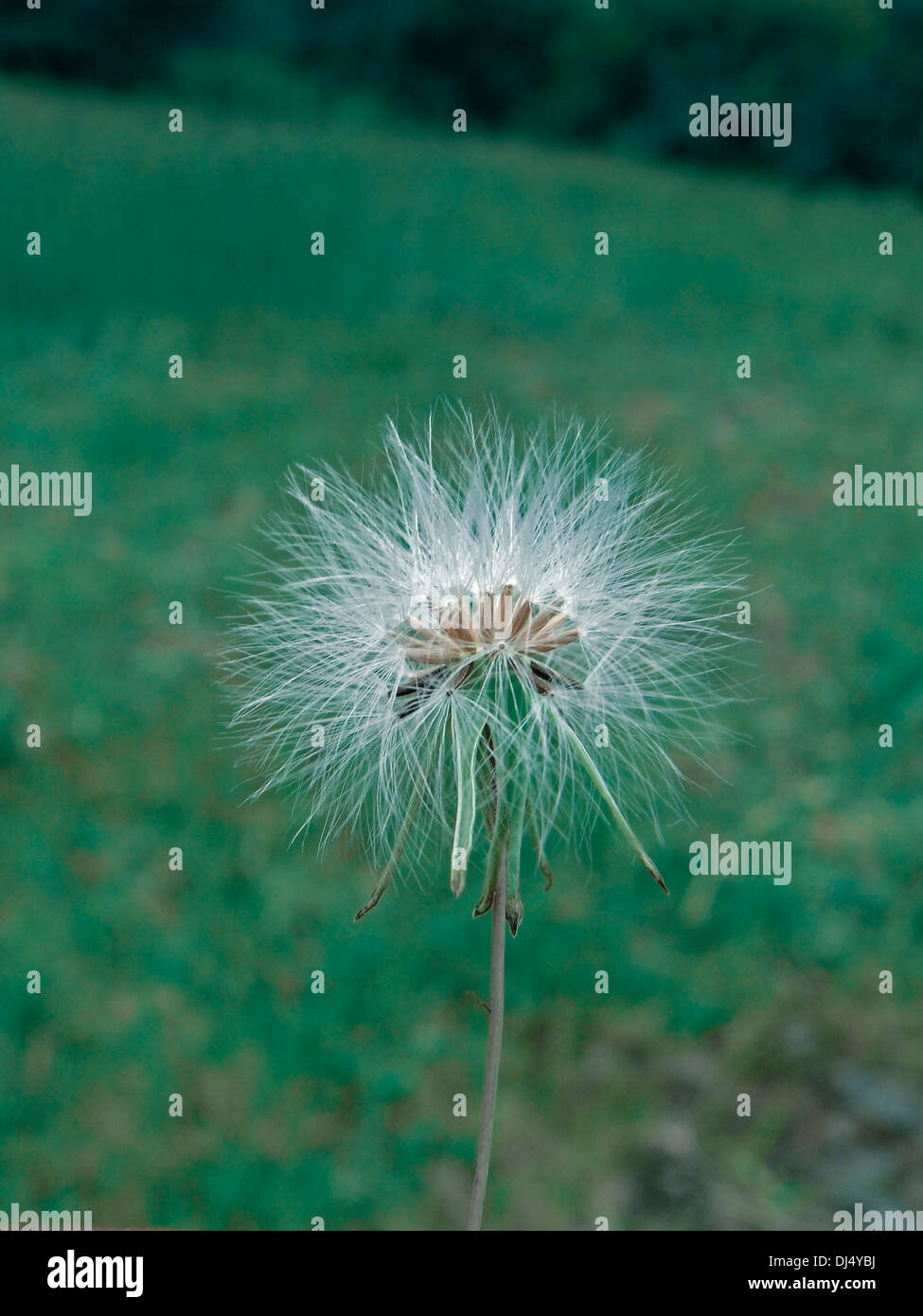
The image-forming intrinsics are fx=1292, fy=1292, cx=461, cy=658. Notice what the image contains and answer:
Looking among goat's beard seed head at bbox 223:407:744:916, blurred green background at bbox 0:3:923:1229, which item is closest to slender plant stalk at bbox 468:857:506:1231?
goat's beard seed head at bbox 223:407:744:916

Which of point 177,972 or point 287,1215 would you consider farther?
point 177,972

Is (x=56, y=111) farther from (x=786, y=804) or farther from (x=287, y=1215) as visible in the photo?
(x=287, y=1215)

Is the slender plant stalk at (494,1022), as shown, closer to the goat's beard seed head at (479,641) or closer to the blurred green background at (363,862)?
the goat's beard seed head at (479,641)

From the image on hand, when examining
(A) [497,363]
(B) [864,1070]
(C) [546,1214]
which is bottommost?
(C) [546,1214]

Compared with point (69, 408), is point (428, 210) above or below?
above

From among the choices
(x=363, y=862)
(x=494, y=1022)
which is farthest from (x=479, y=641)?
(x=363, y=862)

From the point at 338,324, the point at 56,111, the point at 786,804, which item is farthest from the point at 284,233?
the point at 786,804

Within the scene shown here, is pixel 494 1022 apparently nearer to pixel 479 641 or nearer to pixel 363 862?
pixel 479 641
